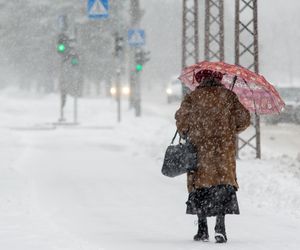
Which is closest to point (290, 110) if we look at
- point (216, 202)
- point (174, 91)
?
point (174, 91)

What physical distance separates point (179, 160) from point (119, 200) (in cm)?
406

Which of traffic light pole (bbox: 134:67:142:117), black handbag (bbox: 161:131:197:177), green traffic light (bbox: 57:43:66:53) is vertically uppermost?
green traffic light (bbox: 57:43:66:53)

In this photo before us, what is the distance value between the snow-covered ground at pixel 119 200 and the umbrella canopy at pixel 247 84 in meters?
1.42

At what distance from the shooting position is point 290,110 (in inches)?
1233

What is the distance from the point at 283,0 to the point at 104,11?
12037cm

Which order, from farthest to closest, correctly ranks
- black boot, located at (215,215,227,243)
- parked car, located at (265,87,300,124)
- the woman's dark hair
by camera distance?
parked car, located at (265,87,300,124) → the woman's dark hair → black boot, located at (215,215,227,243)

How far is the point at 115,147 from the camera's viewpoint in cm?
2247

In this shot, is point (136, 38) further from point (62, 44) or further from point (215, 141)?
point (215, 141)

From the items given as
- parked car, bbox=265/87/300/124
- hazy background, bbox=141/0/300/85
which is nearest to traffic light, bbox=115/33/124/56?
parked car, bbox=265/87/300/124

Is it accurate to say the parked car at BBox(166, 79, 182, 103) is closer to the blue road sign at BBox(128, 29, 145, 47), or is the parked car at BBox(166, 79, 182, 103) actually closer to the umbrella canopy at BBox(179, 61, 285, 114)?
the blue road sign at BBox(128, 29, 145, 47)

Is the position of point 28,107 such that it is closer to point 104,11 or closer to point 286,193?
point 104,11

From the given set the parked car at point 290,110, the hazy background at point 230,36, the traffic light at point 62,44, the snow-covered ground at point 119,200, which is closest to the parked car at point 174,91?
the hazy background at point 230,36

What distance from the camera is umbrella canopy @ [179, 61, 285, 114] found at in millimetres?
7578

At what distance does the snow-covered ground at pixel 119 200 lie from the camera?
7.82m
